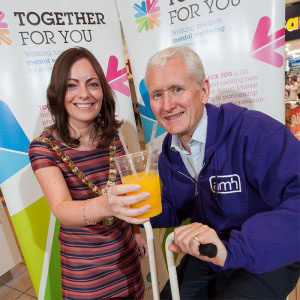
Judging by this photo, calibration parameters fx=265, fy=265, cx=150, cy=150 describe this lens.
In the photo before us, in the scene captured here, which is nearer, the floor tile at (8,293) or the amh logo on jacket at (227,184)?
the amh logo on jacket at (227,184)

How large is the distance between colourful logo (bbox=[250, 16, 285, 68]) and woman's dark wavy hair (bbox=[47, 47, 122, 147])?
127 cm

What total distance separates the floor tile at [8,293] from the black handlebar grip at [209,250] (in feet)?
9.63

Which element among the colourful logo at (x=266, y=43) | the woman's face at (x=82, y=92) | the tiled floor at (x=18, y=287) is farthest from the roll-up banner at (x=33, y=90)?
the colourful logo at (x=266, y=43)

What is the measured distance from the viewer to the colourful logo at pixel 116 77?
7.97 feet

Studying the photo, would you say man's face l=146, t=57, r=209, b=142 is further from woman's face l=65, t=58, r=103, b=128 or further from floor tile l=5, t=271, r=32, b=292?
floor tile l=5, t=271, r=32, b=292

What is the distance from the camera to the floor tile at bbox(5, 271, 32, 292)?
3.04m

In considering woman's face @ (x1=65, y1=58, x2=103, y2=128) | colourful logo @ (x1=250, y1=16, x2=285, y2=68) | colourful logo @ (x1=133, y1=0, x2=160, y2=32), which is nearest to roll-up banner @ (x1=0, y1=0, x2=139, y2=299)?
colourful logo @ (x1=133, y1=0, x2=160, y2=32)

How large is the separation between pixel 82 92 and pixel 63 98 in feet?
0.37

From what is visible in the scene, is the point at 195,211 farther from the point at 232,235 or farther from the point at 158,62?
the point at 158,62

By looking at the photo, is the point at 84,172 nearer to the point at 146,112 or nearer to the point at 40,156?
the point at 40,156

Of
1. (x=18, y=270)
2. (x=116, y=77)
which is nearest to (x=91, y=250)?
(x=116, y=77)

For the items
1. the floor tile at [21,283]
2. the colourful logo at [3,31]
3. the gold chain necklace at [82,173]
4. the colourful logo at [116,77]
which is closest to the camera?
the gold chain necklace at [82,173]

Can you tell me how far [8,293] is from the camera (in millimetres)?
2984

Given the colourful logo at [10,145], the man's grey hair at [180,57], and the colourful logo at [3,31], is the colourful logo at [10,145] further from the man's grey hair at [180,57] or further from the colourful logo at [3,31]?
the man's grey hair at [180,57]
